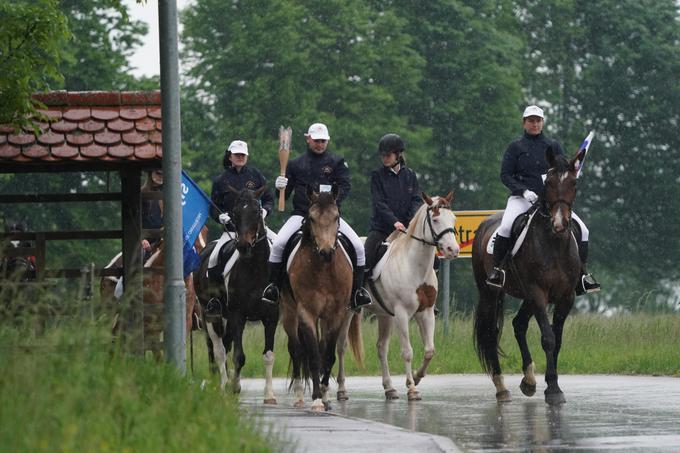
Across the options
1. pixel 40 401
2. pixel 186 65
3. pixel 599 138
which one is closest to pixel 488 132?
pixel 599 138

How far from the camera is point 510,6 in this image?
67.4 meters

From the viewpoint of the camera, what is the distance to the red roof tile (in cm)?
1711

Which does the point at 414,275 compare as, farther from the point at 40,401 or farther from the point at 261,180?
the point at 40,401

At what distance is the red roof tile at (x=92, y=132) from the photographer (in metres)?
17.1

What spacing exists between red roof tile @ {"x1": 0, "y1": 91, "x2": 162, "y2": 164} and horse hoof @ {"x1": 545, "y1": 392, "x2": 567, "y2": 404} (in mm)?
4740

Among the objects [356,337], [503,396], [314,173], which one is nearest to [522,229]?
[503,396]

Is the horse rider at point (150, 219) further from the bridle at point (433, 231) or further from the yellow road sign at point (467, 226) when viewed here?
the yellow road sign at point (467, 226)

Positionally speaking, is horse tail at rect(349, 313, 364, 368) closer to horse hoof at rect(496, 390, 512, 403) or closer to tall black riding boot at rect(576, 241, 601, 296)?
horse hoof at rect(496, 390, 512, 403)

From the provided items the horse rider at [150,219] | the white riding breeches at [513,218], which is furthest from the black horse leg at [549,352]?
the horse rider at [150,219]

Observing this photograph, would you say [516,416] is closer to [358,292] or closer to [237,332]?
[358,292]

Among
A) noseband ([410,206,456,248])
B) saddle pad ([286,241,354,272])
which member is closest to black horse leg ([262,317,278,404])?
saddle pad ([286,241,354,272])

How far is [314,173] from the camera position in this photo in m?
18.7

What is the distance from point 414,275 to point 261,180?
83.1 inches

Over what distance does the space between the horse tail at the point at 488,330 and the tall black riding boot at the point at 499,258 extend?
95 cm
